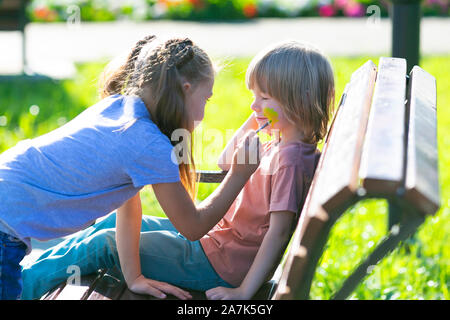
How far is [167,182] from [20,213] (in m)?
0.40

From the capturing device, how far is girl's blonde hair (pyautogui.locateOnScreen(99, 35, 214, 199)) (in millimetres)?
2012

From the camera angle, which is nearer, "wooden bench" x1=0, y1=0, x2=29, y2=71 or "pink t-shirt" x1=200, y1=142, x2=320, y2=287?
"pink t-shirt" x1=200, y1=142, x2=320, y2=287

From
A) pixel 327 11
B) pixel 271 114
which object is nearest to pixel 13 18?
pixel 271 114

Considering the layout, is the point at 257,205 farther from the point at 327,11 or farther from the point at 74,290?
the point at 327,11

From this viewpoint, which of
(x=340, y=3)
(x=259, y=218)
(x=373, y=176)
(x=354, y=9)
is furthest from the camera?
(x=340, y=3)

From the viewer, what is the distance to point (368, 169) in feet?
3.93

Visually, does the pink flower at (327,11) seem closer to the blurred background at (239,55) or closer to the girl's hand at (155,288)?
the blurred background at (239,55)

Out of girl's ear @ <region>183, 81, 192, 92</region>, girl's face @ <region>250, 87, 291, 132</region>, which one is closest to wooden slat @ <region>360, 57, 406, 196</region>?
girl's face @ <region>250, 87, 291, 132</region>

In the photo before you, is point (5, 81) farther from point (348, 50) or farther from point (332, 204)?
point (332, 204)

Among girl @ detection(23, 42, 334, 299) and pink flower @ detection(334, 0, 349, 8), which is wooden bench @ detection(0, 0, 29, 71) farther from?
pink flower @ detection(334, 0, 349, 8)

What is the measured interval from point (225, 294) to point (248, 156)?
0.40m

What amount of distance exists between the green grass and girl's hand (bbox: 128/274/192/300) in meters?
0.51

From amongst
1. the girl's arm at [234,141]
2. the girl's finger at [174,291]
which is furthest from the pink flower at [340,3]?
the girl's finger at [174,291]

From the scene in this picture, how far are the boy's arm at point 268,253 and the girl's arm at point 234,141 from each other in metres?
0.52
